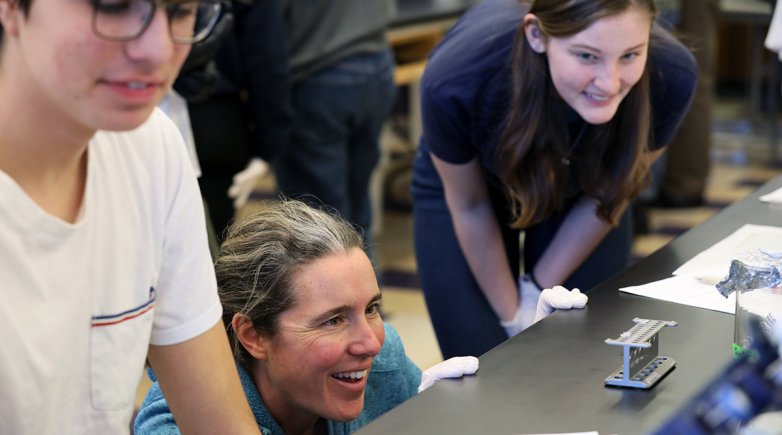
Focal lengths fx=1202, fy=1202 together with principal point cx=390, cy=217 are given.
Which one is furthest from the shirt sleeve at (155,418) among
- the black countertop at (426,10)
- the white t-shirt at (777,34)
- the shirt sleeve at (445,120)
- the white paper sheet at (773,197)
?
the black countertop at (426,10)

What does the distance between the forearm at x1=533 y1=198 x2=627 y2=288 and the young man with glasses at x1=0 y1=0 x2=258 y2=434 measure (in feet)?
3.50

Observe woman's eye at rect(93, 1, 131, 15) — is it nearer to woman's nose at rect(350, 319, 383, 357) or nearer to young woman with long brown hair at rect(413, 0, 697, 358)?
woman's nose at rect(350, 319, 383, 357)

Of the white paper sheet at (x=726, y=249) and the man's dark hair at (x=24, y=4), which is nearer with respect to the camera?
the man's dark hair at (x=24, y=4)

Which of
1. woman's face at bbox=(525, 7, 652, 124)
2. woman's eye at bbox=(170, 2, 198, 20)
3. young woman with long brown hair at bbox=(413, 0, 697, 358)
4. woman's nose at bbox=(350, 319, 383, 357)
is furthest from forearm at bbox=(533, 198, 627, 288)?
woman's eye at bbox=(170, 2, 198, 20)

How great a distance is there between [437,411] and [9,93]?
59cm

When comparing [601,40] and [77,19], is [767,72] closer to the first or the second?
[601,40]

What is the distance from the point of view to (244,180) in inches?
119

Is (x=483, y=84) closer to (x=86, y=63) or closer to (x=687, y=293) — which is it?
(x=687, y=293)

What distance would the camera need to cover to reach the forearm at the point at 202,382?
4.17 ft

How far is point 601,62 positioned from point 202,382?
0.90 m

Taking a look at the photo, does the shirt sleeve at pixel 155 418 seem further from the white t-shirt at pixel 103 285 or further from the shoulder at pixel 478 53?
the shoulder at pixel 478 53

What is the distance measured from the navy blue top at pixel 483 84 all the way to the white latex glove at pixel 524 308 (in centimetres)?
28

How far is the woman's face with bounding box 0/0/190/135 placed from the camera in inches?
37.7

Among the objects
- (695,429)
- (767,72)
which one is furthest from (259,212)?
(767,72)
